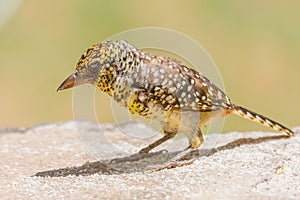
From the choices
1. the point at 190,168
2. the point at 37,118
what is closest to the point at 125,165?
the point at 190,168

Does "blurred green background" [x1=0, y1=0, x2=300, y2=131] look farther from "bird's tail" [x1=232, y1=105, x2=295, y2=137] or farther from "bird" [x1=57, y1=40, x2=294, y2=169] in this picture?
"bird" [x1=57, y1=40, x2=294, y2=169]

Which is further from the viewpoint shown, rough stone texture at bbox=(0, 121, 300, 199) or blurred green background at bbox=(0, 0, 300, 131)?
blurred green background at bbox=(0, 0, 300, 131)

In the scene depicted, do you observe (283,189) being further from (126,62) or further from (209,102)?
(126,62)

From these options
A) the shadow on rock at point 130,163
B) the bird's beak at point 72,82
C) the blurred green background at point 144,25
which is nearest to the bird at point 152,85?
the bird's beak at point 72,82

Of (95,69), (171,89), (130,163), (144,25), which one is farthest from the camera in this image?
(144,25)

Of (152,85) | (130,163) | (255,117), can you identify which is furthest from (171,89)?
(255,117)

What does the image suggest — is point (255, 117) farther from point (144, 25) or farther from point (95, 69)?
point (144, 25)

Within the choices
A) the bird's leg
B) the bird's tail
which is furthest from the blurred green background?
the bird's leg
